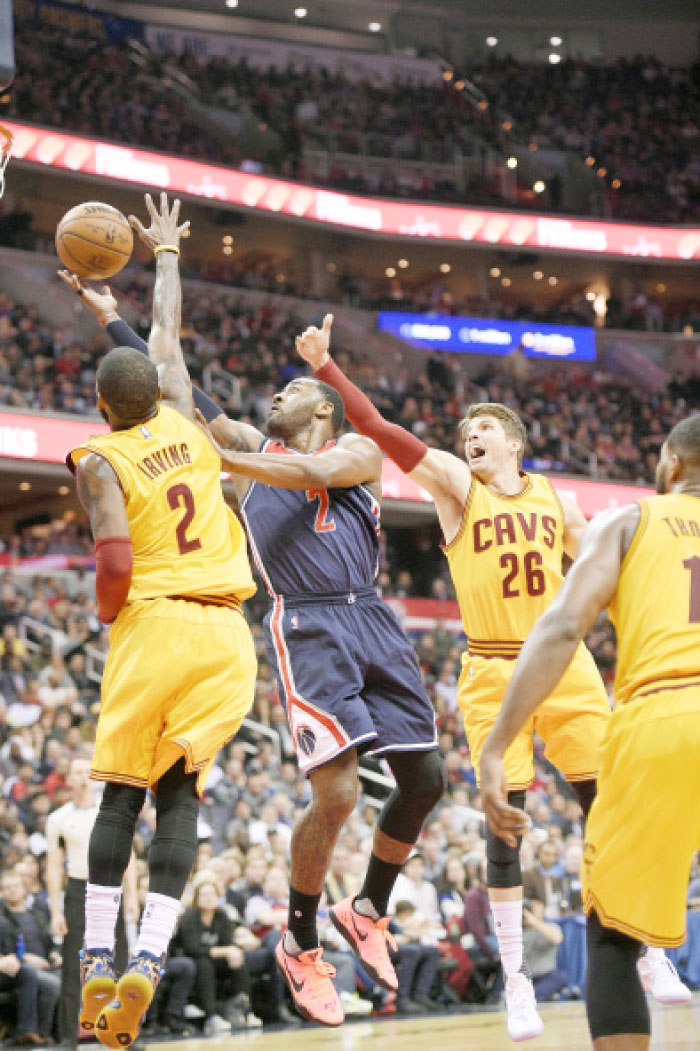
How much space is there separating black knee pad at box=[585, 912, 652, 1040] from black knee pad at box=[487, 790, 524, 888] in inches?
96.9

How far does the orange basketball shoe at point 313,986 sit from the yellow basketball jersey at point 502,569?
1.73 metres

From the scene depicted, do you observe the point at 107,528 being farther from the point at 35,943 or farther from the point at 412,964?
the point at 412,964

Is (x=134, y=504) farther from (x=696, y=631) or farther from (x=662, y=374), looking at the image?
(x=662, y=374)

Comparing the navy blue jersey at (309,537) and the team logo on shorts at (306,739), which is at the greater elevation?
the navy blue jersey at (309,537)

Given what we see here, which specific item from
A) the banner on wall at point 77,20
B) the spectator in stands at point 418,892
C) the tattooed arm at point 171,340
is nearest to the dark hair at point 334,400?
the tattooed arm at point 171,340

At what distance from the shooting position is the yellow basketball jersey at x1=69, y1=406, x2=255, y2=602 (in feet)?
18.4

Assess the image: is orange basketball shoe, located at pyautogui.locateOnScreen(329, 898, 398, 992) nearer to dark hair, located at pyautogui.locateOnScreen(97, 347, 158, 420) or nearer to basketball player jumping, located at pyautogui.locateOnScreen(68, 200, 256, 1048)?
basketball player jumping, located at pyautogui.locateOnScreen(68, 200, 256, 1048)

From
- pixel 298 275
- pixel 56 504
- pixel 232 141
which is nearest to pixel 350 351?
pixel 298 275

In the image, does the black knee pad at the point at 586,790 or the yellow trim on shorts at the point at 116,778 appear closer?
the yellow trim on shorts at the point at 116,778

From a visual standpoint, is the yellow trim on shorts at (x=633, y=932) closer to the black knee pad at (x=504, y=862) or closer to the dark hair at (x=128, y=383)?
the black knee pad at (x=504, y=862)

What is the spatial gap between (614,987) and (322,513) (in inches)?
123

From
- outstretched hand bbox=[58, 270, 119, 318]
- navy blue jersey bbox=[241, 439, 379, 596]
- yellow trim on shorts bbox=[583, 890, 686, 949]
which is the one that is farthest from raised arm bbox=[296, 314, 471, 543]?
yellow trim on shorts bbox=[583, 890, 686, 949]

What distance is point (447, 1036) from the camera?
9.62m

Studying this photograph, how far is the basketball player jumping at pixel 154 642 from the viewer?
17.6 ft
